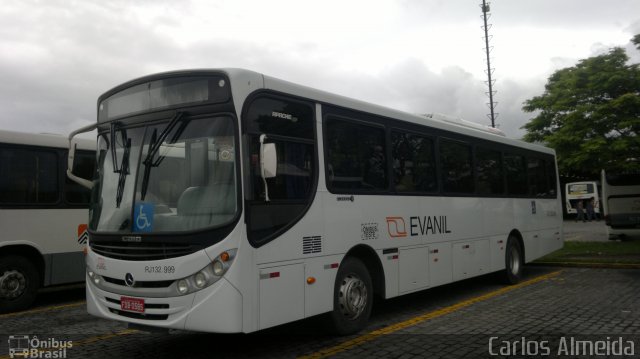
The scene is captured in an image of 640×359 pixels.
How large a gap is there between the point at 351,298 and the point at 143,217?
9.56 ft

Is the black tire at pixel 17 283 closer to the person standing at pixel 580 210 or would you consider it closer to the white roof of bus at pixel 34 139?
the white roof of bus at pixel 34 139

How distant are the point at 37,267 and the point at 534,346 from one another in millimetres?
8354

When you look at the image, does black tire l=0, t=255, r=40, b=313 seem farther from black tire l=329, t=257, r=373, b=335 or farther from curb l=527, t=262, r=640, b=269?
curb l=527, t=262, r=640, b=269

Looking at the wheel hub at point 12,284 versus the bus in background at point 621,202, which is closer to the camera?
the wheel hub at point 12,284

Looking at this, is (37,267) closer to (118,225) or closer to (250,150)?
(118,225)

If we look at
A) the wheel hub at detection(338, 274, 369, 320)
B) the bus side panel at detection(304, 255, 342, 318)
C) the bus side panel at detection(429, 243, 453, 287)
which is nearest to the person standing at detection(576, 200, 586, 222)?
the bus side panel at detection(429, 243, 453, 287)

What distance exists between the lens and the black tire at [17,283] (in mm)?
9109

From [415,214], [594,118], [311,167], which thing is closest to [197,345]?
[311,167]

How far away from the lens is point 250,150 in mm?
5703

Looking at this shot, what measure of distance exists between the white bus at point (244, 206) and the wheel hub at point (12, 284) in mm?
3743

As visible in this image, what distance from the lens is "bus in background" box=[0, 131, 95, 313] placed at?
921 centimetres

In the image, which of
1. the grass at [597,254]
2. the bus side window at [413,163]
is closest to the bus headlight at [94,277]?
the bus side window at [413,163]

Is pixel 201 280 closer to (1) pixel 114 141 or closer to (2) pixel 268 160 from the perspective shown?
(2) pixel 268 160

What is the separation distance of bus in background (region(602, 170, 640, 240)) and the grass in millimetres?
3310
